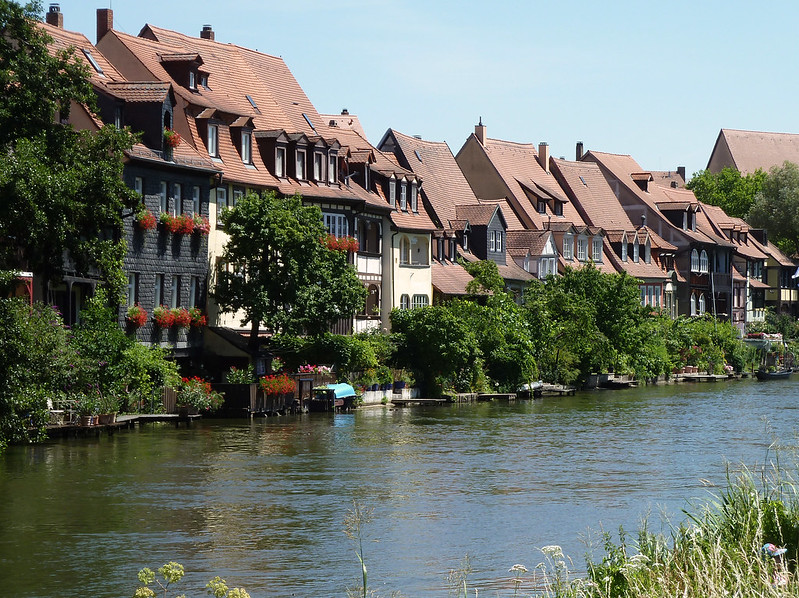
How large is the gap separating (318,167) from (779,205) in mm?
69981

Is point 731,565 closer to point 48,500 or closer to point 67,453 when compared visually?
point 48,500

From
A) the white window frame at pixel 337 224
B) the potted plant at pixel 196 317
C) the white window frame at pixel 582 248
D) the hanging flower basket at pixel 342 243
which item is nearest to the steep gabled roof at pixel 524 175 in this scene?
the white window frame at pixel 582 248

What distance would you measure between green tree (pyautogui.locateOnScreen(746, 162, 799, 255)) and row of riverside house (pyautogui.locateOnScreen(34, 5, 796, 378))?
1585 cm

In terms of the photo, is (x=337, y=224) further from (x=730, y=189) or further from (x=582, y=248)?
(x=730, y=189)

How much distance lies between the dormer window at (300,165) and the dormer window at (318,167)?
0.76 metres

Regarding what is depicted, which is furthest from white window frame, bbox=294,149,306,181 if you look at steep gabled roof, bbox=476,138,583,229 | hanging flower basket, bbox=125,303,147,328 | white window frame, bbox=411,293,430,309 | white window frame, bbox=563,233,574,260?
white window frame, bbox=563,233,574,260

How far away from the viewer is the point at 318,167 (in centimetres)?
5753

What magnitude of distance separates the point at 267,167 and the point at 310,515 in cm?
3065

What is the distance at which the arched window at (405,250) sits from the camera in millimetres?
64875

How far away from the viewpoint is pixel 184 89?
170 feet

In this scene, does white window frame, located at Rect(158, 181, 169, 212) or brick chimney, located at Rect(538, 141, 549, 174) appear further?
brick chimney, located at Rect(538, 141, 549, 174)

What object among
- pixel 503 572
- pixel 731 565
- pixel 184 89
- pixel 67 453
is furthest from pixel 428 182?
pixel 731 565

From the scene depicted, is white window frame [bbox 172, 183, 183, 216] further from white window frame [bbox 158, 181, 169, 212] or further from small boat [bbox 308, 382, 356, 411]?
small boat [bbox 308, 382, 356, 411]

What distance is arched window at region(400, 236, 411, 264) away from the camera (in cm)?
6488
